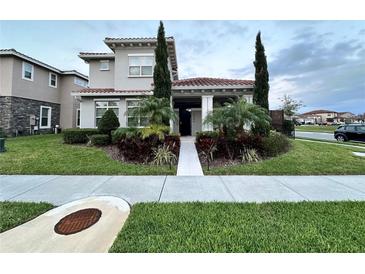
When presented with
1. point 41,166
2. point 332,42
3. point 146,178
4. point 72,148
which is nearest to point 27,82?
point 72,148

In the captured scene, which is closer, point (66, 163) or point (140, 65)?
point (66, 163)

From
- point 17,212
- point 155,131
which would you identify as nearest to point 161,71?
point 155,131

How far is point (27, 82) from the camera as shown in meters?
17.1

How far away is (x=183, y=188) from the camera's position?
582 cm

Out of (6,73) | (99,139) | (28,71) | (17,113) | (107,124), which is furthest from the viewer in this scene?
(28,71)

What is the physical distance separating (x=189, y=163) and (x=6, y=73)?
16.6 m

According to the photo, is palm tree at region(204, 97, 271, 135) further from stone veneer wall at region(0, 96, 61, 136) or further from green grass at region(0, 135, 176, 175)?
stone veneer wall at region(0, 96, 61, 136)

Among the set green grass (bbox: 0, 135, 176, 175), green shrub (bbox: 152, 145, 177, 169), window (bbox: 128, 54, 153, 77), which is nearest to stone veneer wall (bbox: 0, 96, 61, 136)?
green grass (bbox: 0, 135, 176, 175)

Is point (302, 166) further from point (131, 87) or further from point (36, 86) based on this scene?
point (36, 86)

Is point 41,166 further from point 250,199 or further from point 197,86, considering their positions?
point 197,86

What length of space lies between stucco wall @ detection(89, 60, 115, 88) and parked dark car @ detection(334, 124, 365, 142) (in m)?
20.5

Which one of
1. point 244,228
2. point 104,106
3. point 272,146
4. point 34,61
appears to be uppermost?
point 34,61
